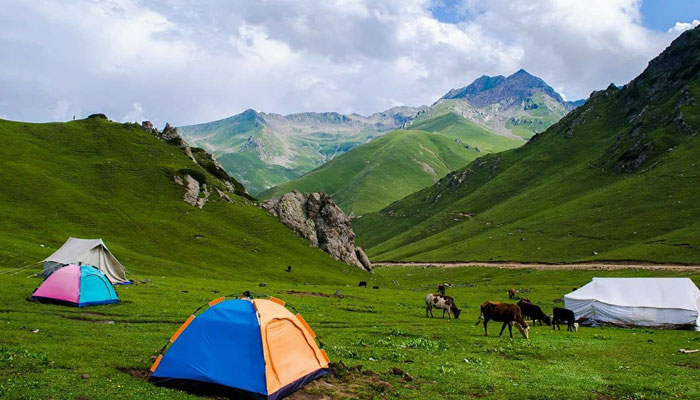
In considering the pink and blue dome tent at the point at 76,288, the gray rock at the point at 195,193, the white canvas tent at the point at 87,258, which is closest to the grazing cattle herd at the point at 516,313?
the pink and blue dome tent at the point at 76,288

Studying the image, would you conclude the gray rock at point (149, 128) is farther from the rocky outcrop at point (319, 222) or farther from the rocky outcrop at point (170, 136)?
the rocky outcrop at point (319, 222)

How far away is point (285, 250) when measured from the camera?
330 ft

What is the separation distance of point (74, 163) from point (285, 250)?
181 ft

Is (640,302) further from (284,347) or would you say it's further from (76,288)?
(76,288)

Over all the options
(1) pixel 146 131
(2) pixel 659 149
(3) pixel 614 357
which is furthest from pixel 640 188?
(1) pixel 146 131

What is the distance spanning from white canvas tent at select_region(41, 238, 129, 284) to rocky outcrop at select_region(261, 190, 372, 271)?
63398 mm

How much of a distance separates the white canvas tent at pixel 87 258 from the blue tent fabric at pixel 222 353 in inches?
1482

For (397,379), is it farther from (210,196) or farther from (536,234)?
(536,234)

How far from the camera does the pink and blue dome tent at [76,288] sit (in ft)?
116

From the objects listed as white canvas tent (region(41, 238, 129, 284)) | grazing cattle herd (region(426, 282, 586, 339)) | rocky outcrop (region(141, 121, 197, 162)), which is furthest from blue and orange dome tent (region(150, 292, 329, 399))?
rocky outcrop (region(141, 121, 197, 162))

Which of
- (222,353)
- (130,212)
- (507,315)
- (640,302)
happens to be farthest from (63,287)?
(130,212)

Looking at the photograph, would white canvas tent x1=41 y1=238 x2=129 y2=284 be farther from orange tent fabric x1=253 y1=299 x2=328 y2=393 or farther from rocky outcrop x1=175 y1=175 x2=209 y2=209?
rocky outcrop x1=175 y1=175 x2=209 y2=209

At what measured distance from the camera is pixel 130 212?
3656 inches

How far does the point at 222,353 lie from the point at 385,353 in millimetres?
10173
